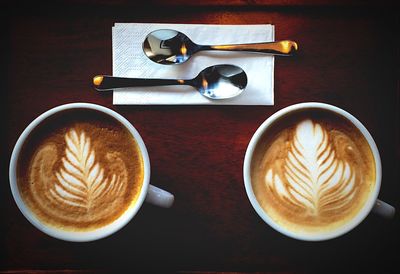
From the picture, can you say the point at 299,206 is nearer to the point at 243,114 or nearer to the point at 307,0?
the point at 243,114

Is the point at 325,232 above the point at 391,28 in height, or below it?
below

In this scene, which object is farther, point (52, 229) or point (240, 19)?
point (240, 19)

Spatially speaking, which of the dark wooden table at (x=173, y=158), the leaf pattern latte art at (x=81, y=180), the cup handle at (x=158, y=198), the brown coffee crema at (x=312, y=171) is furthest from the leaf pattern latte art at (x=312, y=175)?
the leaf pattern latte art at (x=81, y=180)

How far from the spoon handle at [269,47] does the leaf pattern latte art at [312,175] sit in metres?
0.19

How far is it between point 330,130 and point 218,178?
0.92ft

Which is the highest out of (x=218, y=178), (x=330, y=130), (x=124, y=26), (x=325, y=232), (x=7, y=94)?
(x=124, y=26)

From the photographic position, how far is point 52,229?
86cm

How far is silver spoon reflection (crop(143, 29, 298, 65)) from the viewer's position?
965 millimetres

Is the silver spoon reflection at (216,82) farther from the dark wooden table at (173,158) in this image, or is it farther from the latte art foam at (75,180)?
the latte art foam at (75,180)

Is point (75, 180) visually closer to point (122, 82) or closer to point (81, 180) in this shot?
point (81, 180)

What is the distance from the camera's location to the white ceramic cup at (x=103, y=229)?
0.85 metres

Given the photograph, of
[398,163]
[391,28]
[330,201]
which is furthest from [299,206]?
[391,28]

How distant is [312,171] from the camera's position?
0.90 m

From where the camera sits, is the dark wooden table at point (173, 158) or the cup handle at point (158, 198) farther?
the dark wooden table at point (173, 158)
